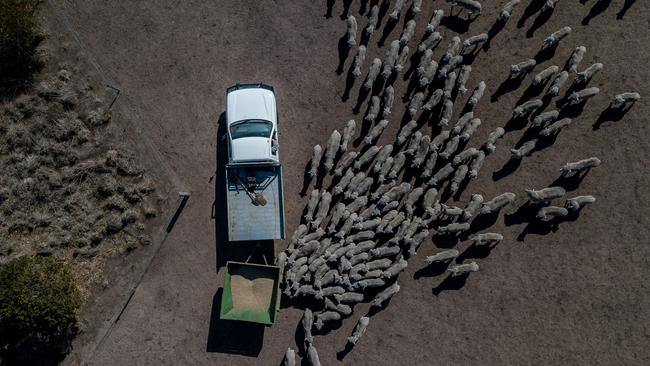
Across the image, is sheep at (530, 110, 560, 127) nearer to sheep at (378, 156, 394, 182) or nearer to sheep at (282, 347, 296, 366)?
sheep at (378, 156, 394, 182)

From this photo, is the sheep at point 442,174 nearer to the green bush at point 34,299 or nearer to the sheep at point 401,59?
the sheep at point 401,59

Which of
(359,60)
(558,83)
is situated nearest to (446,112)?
(359,60)

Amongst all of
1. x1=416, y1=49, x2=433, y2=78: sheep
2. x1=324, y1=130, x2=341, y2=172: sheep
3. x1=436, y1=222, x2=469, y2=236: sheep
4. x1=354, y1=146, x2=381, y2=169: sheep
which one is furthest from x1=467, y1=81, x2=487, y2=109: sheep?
x1=324, y1=130, x2=341, y2=172: sheep

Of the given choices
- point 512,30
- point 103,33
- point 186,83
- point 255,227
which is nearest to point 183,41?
point 186,83

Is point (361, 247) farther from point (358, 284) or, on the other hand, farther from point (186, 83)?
point (186, 83)

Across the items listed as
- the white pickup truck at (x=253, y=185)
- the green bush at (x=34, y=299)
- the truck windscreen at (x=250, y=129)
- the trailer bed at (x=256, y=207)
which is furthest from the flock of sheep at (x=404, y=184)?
the green bush at (x=34, y=299)
